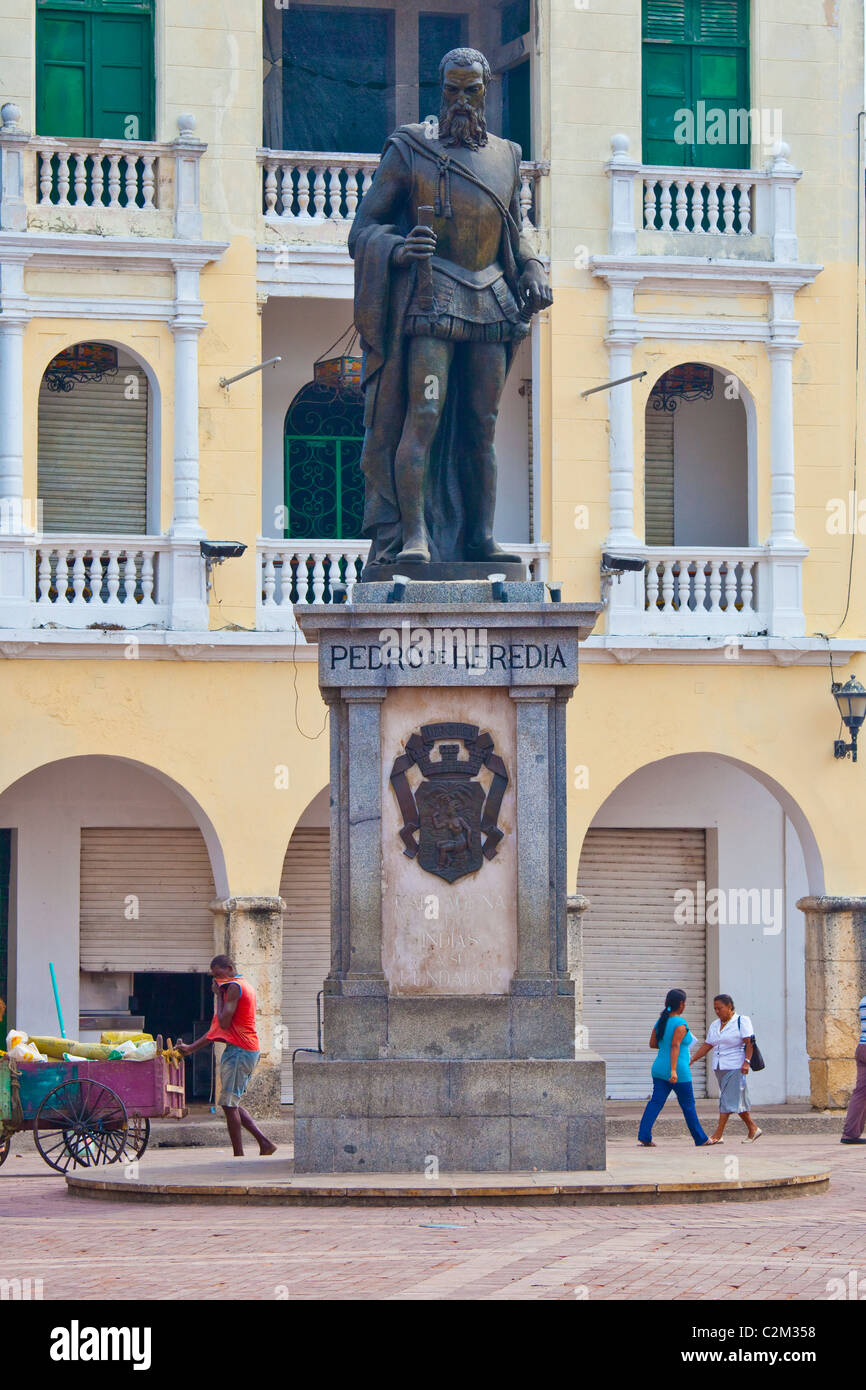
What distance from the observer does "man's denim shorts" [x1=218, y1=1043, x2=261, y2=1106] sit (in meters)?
15.0

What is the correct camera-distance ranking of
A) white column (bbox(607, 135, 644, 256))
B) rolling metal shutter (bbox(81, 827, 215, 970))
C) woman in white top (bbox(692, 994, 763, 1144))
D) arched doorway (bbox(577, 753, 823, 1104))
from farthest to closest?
arched doorway (bbox(577, 753, 823, 1104)) < rolling metal shutter (bbox(81, 827, 215, 970)) < white column (bbox(607, 135, 644, 256)) < woman in white top (bbox(692, 994, 763, 1144))

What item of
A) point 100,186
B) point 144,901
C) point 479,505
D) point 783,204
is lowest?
point 144,901

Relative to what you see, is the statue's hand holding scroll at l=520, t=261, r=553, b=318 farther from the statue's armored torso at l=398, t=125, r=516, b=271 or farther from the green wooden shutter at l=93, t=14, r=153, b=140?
the green wooden shutter at l=93, t=14, r=153, b=140

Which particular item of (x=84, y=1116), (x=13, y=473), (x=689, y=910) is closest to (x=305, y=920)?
(x=689, y=910)

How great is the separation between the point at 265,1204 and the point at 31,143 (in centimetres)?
1263

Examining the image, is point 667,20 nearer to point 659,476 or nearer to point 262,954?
point 659,476

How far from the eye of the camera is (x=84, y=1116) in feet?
52.5

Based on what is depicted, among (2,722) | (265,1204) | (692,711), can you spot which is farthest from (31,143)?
(265,1204)

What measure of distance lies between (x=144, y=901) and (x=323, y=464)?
181 inches

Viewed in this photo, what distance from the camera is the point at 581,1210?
11.8m

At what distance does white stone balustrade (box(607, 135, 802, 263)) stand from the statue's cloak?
9.12 m

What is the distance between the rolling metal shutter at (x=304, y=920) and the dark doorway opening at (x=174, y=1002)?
81 centimetres

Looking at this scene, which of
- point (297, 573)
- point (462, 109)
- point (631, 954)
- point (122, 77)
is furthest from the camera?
point (631, 954)

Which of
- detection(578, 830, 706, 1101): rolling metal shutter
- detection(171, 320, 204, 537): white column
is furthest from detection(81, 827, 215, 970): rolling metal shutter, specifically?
detection(578, 830, 706, 1101): rolling metal shutter
